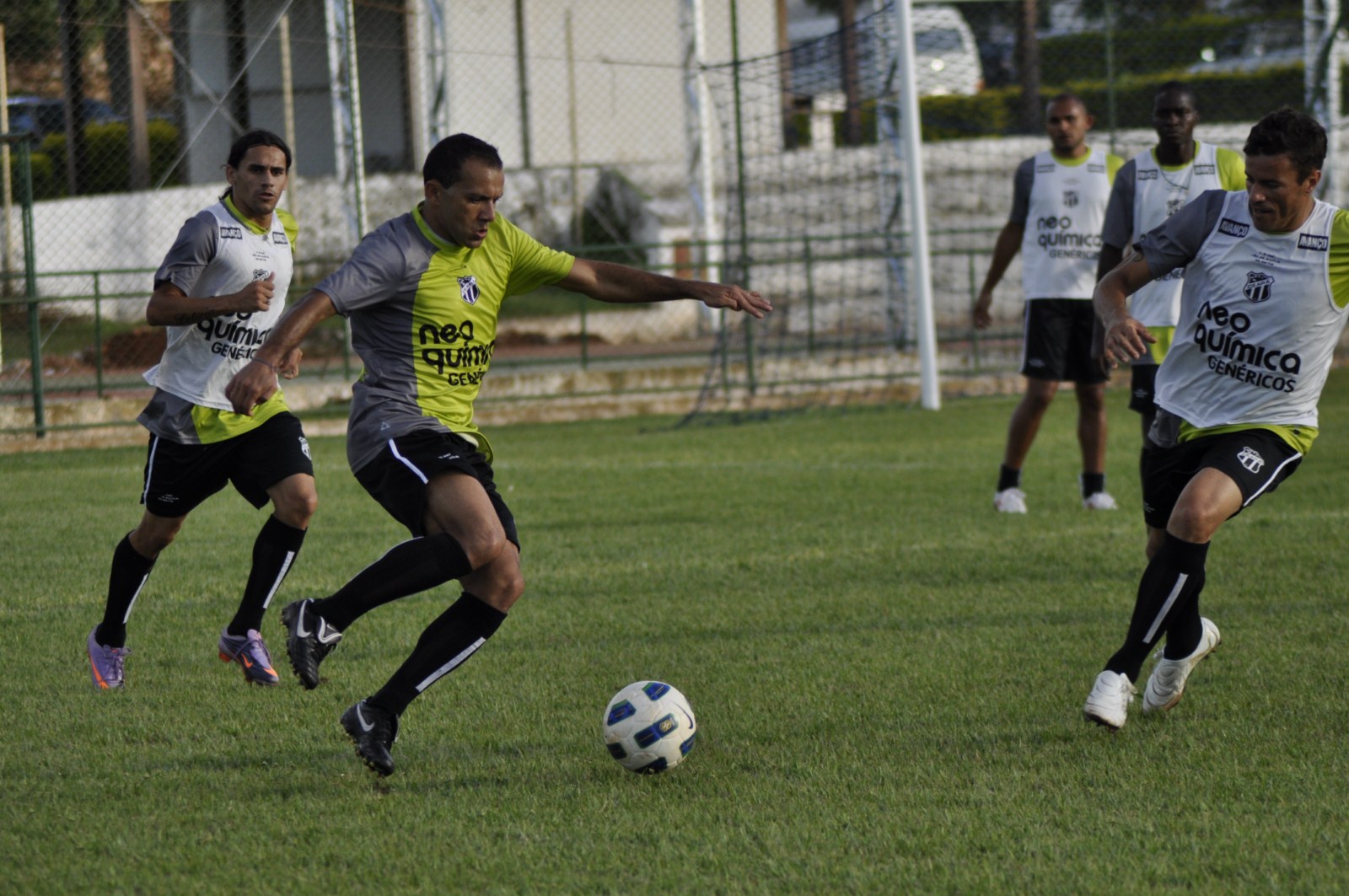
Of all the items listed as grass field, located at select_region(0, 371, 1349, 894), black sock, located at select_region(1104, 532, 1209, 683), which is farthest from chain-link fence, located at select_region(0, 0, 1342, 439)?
black sock, located at select_region(1104, 532, 1209, 683)

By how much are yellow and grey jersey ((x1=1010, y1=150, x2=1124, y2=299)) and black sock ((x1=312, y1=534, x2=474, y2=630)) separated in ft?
17.6

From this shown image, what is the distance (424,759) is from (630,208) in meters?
19.0

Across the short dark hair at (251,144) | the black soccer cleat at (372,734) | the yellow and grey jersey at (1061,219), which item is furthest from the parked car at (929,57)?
the black soccer cleat at (372,734)

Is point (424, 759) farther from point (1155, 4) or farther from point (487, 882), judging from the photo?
point (1155, 4)

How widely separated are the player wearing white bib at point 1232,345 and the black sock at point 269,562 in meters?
2.96

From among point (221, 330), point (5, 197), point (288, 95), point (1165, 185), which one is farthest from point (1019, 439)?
point (288, 95)

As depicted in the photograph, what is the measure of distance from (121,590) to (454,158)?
2.36 meters

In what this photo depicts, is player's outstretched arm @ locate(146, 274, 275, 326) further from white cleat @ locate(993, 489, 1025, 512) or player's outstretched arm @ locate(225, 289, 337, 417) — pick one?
white cleat @ locate(993, 489, 1025, 512)

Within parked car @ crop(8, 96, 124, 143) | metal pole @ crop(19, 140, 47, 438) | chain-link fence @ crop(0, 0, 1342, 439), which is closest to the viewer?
metal pole @ crop(19, 140, 47, 438)

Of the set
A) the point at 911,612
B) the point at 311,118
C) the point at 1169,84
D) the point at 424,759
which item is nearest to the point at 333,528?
the point at 911,612

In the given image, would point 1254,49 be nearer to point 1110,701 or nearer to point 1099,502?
point 1099,502

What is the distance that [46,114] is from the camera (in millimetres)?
18562

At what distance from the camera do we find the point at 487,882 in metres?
3.47

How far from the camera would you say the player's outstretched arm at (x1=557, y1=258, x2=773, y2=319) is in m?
4.77
